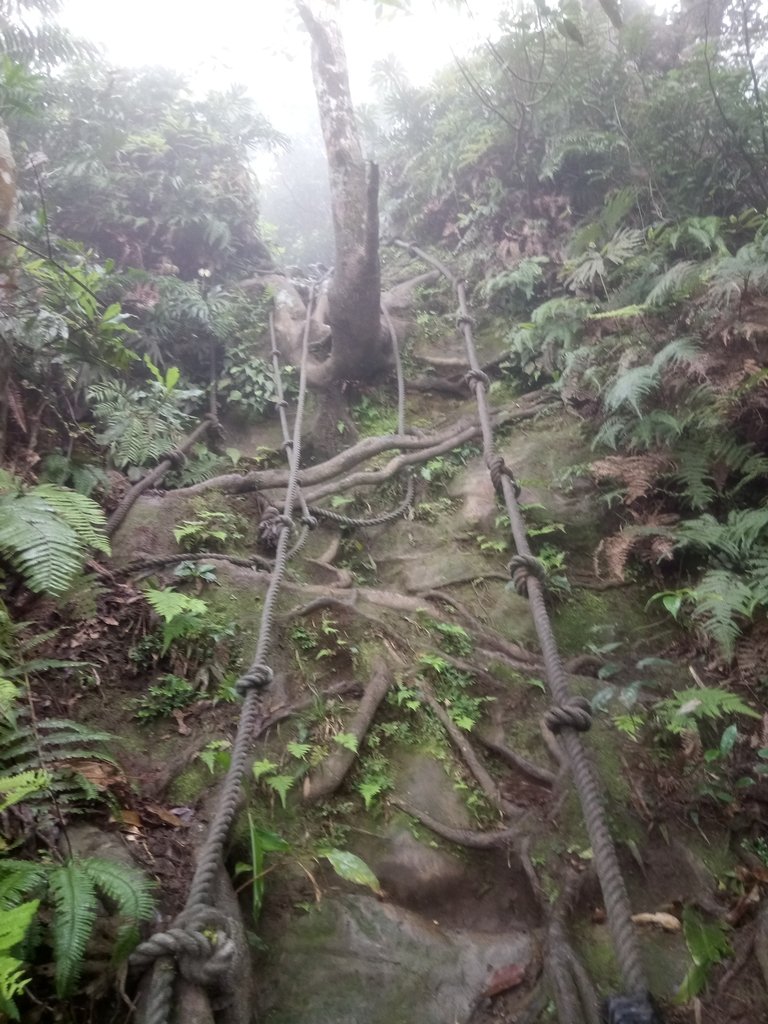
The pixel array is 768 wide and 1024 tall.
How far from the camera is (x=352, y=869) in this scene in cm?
219

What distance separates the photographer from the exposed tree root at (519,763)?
2.84 m

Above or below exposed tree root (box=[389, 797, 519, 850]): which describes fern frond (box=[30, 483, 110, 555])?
above

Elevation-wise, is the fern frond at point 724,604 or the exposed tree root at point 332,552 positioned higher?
the exposed tree root at point 332,552

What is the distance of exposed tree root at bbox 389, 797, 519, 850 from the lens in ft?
8.21

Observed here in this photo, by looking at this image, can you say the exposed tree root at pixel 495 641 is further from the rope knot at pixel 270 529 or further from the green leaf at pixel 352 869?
the green leaf at pixel 352 869

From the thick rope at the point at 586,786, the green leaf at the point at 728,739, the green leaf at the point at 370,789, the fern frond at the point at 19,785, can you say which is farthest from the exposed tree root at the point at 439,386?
the fern frond at the point at 19,785

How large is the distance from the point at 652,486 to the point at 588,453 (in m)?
0.88

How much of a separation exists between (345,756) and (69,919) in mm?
1364

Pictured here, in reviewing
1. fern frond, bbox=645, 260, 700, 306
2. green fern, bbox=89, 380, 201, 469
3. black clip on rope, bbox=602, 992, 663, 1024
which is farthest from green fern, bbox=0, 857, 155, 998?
fern frond, bbox=645, 260, 700, 306

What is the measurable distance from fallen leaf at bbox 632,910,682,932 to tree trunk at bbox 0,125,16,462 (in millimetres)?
3919

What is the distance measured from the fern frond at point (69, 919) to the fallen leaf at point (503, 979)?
1.37 m

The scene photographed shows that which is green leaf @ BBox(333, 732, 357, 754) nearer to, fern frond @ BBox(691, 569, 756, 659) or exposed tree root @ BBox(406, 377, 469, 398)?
fern frond @ BBox(691, 569, 756, 659)

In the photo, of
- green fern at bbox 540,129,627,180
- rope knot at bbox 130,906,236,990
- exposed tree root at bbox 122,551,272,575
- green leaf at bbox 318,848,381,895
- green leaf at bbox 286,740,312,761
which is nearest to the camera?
rope knot at bbox 130,906,236,990

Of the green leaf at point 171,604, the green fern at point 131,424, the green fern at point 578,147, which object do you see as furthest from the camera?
the green fern at point 578,147
